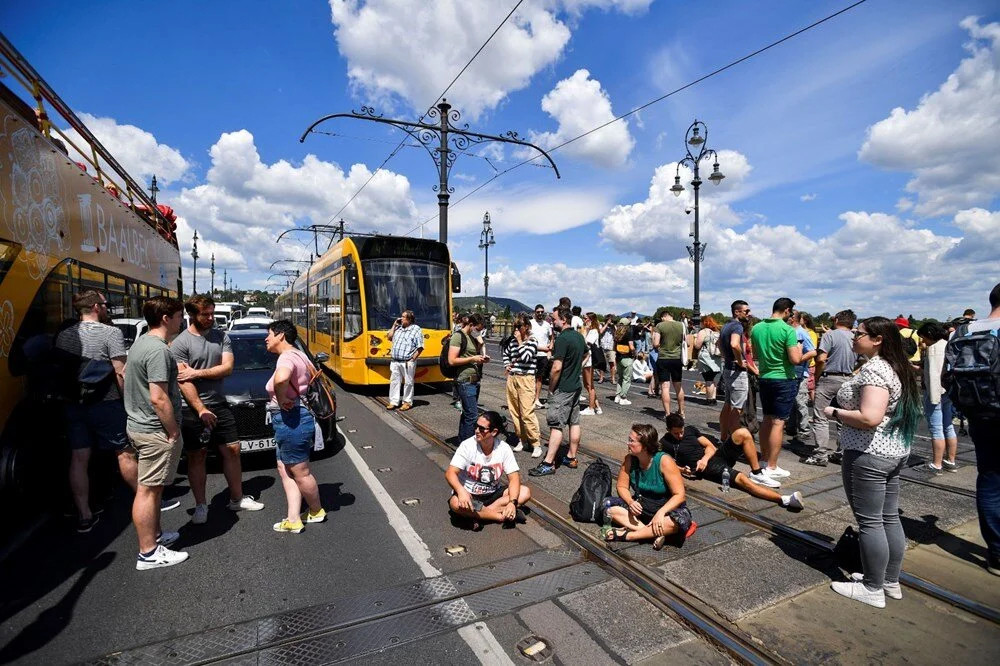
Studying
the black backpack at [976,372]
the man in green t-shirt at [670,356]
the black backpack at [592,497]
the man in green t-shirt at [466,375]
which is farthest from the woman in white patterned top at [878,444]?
the man in green t-shirt at [670,356]

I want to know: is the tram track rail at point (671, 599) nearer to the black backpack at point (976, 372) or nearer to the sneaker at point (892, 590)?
the sneaker at point (892, 590)

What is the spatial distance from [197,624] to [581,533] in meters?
2.68

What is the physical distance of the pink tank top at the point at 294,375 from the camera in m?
4.08

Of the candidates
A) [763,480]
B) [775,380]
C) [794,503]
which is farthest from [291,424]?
[775,380]

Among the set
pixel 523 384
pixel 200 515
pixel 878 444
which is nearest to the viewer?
pixel 878 444

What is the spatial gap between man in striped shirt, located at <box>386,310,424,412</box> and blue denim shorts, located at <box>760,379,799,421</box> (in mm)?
5923

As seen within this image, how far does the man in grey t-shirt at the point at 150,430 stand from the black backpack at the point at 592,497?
307 cm

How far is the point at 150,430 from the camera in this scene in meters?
3.60

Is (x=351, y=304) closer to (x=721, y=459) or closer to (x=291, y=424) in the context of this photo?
(x=291, y=424)

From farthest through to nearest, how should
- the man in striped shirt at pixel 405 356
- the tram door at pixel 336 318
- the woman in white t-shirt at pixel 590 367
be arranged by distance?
the tram door at pixel 336 318 < the man in striped shirt at pixel 405 356 < the woman in white t-shirt at pixel 590 367

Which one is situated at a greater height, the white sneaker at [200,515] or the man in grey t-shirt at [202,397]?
the man in grey t-shirt at [202,397]

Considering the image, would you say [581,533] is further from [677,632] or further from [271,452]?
[271,452]

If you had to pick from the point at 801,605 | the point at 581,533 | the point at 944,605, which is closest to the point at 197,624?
the point at 581,533

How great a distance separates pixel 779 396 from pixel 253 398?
5.97 meters
